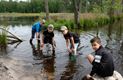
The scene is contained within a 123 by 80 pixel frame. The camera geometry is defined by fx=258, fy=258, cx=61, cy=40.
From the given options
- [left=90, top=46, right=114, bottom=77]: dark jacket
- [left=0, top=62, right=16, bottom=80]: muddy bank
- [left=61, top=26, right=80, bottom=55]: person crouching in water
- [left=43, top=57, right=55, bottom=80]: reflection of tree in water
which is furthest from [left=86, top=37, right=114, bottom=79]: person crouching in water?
[left=61, top=26, right=80, bottom=55]: person crouching in water

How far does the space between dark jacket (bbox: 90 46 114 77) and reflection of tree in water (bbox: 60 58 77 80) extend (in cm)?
215

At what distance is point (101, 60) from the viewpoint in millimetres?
7266

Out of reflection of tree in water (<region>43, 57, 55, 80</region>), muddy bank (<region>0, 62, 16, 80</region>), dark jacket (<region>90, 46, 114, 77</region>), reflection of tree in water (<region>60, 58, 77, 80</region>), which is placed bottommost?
reflection of tree in water (<region>60, 58, 77, 80</region>)

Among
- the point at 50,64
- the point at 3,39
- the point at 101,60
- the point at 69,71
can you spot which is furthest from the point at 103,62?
the point at 3,39

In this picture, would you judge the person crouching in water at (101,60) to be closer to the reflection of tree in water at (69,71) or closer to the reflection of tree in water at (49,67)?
the reflection of tree in water at (69,71)

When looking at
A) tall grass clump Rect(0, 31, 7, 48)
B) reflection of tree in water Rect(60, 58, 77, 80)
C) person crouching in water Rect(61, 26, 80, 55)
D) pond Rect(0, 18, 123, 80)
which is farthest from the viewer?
tall grass clump Rect(0, 31, 7, 48)

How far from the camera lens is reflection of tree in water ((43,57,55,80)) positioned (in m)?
9.64

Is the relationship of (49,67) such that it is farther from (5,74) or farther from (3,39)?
(3,39)

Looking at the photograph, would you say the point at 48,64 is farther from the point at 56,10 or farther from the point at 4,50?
the point at 56,10

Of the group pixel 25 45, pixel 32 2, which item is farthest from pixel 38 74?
pixel 32 2

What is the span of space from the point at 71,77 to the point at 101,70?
2.29 meters

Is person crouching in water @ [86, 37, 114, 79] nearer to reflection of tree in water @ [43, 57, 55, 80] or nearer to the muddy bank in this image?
reflection of tree in water @ [43, 57, 55, 80]

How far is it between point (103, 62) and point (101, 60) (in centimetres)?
8

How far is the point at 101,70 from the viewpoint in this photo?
24.3 feet
